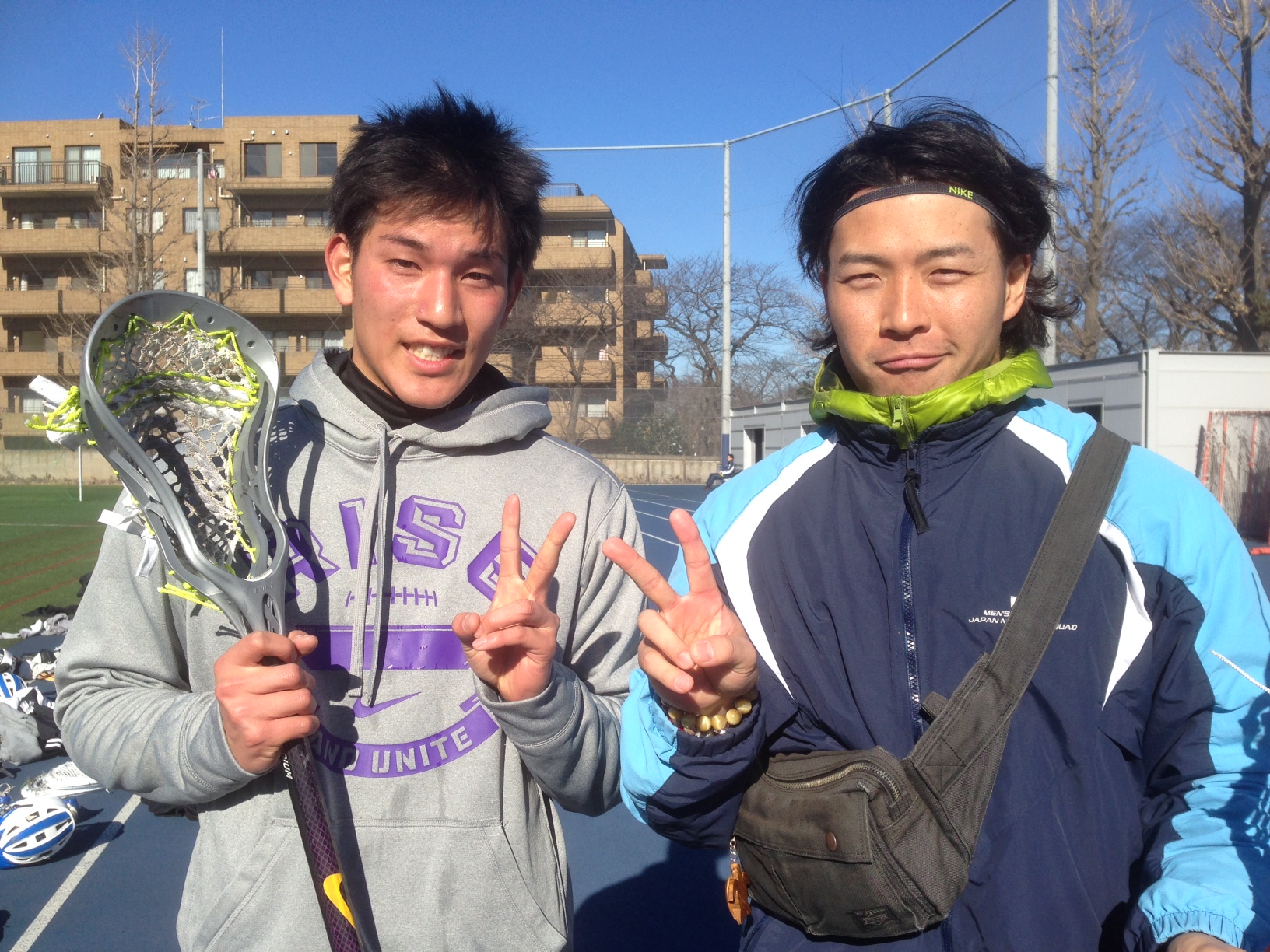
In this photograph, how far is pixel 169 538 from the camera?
172cm

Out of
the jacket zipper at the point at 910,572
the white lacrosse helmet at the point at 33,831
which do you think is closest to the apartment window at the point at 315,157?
the white lacrosse helmet at the point at 33,831

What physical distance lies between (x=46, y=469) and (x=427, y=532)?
3686 centimetres

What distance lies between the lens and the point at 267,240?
38.2 m

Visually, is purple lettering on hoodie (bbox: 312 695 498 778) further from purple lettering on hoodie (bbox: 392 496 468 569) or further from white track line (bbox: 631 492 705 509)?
white track line (bbox: 631 492 705 509)

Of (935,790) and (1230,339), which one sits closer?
(935,790)

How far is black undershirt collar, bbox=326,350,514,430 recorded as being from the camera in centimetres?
197

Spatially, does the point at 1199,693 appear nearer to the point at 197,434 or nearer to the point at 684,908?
the point at 197,434

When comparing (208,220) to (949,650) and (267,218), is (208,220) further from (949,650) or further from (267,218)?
(949,650)

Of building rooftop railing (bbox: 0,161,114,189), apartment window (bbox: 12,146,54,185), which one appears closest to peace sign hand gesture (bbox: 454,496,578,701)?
building rooftop railing (bbox: 0,161,114,189)

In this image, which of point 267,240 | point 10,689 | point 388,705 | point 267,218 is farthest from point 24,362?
point 388,705

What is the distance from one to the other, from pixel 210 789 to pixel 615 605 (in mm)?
814

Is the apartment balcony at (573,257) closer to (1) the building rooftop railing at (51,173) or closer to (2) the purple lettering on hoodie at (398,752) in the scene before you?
(1) the building rooftop railing at (51,173)

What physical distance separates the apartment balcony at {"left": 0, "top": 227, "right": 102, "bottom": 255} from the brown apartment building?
7cm

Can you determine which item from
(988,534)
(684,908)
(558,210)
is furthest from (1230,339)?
(558,210)
